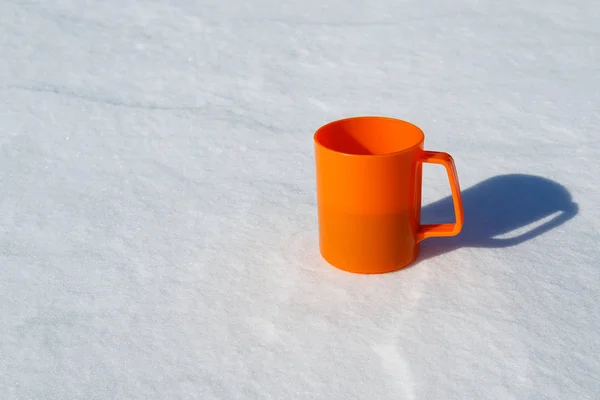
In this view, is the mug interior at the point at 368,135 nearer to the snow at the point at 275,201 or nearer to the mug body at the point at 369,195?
the mug body at the point at 369,195

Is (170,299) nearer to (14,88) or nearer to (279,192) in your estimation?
(279,192)

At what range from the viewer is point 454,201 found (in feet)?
3.21

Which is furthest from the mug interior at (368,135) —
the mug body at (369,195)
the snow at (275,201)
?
the snow at (275,201)

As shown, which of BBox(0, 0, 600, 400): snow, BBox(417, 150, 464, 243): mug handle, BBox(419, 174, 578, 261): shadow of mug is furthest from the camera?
BBox(419, 174, 578, 261): shadow of mug

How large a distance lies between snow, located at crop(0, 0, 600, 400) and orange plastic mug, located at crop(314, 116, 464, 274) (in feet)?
0.10

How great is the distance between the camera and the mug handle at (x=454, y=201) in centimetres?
96

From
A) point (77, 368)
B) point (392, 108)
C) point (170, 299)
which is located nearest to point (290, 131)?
point (392, 108)

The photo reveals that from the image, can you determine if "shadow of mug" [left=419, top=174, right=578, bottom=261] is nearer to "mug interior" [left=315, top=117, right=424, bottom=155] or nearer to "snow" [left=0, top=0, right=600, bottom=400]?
"snow" [left=0, top=0, right=600, bottom=400]

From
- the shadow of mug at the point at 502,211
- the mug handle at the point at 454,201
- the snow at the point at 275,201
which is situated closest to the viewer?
the snow at the point at 275,201

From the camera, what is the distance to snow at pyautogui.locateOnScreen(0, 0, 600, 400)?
0.86 meters

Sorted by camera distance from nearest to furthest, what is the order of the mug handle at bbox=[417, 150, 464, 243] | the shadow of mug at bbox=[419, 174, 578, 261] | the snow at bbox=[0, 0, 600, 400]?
1. the snow at bbox=[0, 0, 600, 400]
2. the mug handle at bbox=[417, 150, 464, 243]
3. the shadow of mug at bbox=[419, 174, 578, 261]

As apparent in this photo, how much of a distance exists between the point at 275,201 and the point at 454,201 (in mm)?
299

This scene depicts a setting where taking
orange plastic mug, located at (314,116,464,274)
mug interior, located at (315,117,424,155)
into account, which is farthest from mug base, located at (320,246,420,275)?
mug interior, located at (315,117,424,155)

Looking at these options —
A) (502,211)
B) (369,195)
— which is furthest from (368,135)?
(502,211)
